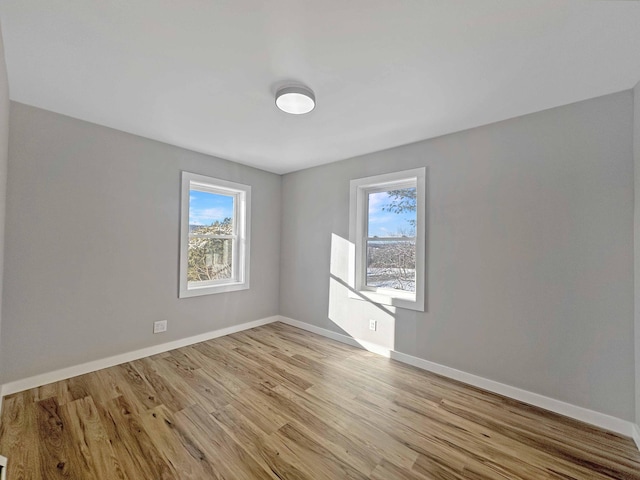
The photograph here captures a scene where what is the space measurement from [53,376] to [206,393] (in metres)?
1.42

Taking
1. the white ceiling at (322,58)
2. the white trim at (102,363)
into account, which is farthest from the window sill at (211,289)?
the white ceiling at (322,58)

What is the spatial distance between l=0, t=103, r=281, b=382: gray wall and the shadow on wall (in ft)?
5.63

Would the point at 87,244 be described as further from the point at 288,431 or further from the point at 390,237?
the point at 390,237

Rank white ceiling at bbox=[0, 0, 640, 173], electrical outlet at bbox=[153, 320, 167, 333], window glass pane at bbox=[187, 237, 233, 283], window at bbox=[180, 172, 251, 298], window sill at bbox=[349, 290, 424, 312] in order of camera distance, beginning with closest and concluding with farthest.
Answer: white ceiling at bbox=[0, 0, 640, 173] → window sill at bbox=[349, 290, 424, 312] → electrical outlet at bbox=[153, 320, 167, 333] → window at bbox=[180, 172, 251, 298] → window glass pane at bbox=[187, 237, 233, 283]

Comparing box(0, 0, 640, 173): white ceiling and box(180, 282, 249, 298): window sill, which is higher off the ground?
box(0, 0, 640, 173): white ceiling

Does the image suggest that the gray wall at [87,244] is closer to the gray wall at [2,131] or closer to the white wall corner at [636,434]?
the gray wall at [2,131]

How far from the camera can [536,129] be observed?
2.22 metres

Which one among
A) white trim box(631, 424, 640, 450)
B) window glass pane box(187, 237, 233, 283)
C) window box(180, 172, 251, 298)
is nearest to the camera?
white trim box(631, 424, 640, 450)

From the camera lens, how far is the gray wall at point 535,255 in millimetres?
1906

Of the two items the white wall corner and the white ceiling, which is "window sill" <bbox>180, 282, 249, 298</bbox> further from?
the white wall corner

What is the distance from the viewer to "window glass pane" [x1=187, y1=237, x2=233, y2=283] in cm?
346

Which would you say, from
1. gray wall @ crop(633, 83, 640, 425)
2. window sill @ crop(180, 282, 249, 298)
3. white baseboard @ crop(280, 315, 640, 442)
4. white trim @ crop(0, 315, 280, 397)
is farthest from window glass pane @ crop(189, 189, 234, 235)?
gray wall @ crop(633, 83, 640, 425)

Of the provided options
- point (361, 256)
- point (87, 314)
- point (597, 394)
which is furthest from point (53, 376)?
point (597, 394)

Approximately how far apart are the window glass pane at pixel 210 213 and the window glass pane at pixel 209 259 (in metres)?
0.14
